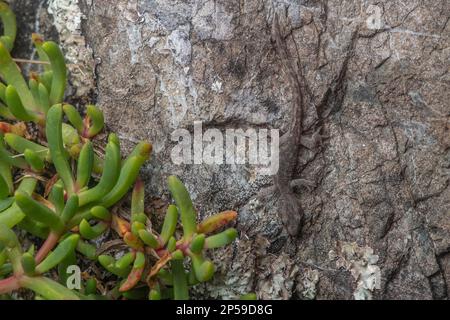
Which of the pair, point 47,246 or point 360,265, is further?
point 360,265

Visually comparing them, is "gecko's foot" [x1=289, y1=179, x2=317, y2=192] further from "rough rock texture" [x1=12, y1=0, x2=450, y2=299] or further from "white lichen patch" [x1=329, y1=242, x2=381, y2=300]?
"white lichen patch" [x1=329, y1=242, x2=381, y2=300]

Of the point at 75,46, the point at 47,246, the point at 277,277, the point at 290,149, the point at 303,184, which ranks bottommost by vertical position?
the point at 277,277

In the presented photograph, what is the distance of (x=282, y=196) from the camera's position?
3.02m

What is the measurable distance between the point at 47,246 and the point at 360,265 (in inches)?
58.4

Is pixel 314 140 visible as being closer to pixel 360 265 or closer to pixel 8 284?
pixel 360 265

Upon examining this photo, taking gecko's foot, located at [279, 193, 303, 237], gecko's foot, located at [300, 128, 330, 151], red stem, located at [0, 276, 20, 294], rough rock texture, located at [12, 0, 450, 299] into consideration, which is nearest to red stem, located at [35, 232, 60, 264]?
red stem, located at [0, 276, 20, 294]

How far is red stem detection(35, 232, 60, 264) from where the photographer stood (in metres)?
2.69

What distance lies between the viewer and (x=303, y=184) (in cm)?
314

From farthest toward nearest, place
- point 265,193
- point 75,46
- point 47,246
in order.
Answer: point 75,46 < point 265,193 < point 47,246

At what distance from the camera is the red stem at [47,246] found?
2686 millimetres

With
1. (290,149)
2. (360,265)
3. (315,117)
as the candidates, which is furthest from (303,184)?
(360,265)

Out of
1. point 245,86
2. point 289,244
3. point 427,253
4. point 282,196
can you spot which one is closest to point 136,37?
point 245,86

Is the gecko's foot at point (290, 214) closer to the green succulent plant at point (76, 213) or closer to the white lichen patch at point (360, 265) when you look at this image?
the white lichen patch at point (360, 265)

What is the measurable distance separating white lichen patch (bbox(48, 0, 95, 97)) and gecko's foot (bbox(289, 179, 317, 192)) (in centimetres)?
122
